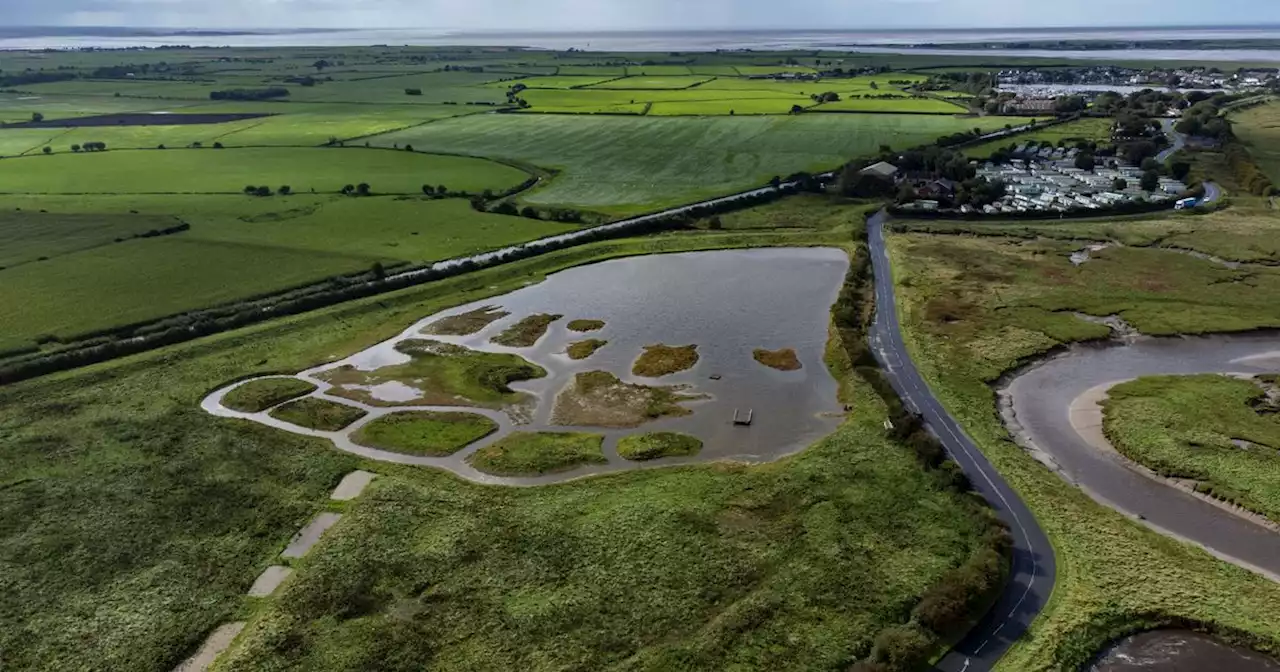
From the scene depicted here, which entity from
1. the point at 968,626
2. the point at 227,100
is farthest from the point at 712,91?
the point at 968,626

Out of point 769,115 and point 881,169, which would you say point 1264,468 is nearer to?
point 881,169

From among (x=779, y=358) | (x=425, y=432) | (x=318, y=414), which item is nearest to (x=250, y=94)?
(x=318, y=414)

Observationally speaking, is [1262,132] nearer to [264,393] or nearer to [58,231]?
[264,393]

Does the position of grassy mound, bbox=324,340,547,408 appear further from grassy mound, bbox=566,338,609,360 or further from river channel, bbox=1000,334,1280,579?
river channel, bbox=1000,334,1280,579

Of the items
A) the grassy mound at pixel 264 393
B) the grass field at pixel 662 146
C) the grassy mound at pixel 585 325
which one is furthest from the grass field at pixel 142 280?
the grass field at pixel 662 146

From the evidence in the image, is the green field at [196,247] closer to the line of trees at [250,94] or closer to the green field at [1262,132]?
the green field at [1262,132]

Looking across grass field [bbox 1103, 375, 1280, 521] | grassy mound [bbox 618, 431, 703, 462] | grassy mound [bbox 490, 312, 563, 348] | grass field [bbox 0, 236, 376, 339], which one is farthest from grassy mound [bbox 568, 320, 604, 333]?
grass field [bbox 1103, 375, 1280, 521]
